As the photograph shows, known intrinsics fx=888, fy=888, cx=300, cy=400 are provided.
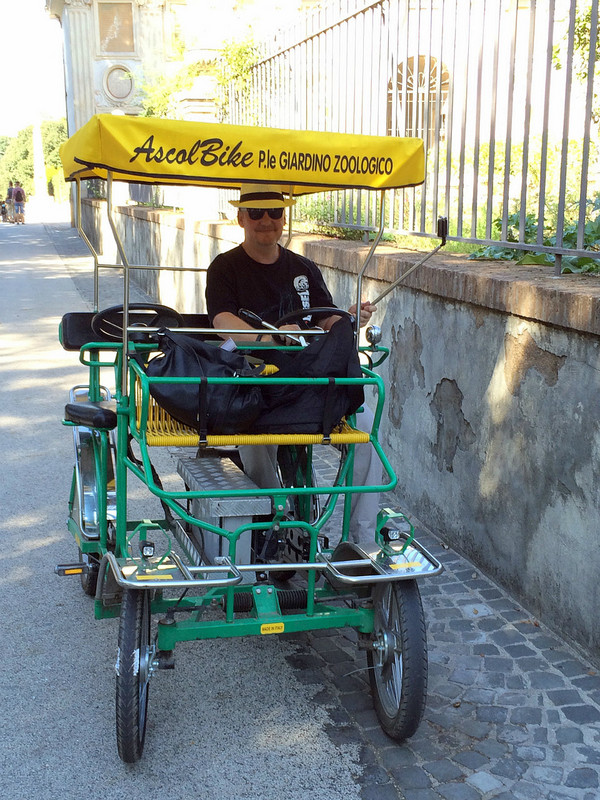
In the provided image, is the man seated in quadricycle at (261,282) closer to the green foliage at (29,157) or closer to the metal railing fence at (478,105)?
the metal railing fence at (478,105)

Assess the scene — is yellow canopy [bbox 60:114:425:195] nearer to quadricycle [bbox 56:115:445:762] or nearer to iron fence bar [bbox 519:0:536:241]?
quadricycle [bbox 56:115:445:762]

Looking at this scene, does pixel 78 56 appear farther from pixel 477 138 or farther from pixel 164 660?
pixel 164 660

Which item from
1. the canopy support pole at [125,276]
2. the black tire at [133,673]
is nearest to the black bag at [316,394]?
the canopy support pole at [125,276]

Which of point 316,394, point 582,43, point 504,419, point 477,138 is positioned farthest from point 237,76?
point 316,394

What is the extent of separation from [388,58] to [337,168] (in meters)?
3.05

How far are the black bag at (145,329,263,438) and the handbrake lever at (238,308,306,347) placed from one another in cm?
52

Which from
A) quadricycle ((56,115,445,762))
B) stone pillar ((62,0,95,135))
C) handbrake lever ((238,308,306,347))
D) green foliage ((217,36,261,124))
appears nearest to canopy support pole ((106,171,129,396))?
quadricycle ((56,115,445,762))

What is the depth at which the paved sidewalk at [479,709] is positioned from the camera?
116 inches

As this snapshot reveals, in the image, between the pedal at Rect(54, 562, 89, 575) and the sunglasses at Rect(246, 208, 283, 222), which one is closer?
the pedal at Rect(54, 562, 89, 575)

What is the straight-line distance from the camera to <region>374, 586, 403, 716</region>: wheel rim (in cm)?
314

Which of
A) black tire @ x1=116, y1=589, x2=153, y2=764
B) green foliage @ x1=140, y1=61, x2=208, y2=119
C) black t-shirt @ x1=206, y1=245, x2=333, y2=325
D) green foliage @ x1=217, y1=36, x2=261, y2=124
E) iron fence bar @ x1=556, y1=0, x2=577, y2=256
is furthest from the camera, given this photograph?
green foliage @ x1=140, y1=61, x2=208, y2=119

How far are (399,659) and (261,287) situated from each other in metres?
2.05

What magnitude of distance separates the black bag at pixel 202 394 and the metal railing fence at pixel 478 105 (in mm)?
1829

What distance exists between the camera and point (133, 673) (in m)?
2.86
